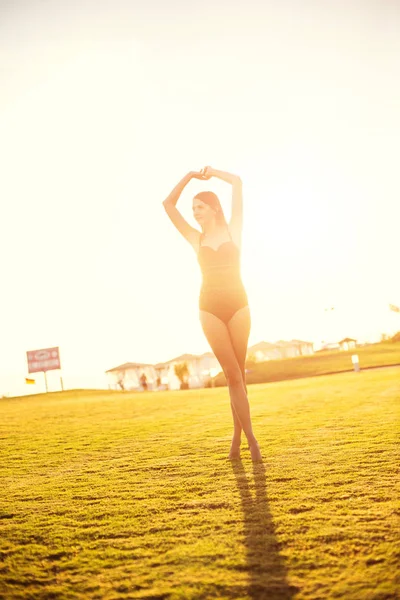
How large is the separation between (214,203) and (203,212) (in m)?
0.16

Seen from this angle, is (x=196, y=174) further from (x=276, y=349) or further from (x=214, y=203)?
(x=276, y=349)

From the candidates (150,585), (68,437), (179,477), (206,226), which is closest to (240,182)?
(206,226)

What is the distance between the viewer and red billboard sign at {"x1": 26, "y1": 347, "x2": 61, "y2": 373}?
62.1 metres

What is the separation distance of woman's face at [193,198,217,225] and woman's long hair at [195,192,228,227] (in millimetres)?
39

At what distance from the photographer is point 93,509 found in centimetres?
287

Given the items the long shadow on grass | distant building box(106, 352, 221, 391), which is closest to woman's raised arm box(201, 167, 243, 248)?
the long shadow on grass

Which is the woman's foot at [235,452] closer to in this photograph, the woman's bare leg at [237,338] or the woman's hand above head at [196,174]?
the woman's bare leg at [237,338]

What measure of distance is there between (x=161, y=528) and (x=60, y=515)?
2.57 ft

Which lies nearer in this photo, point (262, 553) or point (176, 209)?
point (262, 553)

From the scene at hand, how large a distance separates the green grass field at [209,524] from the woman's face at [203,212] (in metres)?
2.23

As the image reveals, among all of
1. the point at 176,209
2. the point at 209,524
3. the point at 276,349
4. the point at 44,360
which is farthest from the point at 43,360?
the point at 209,524

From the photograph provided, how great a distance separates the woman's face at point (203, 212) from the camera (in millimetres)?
4473

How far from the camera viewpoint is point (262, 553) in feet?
6.27

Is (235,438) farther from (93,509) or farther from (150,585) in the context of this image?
(150,585)
